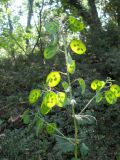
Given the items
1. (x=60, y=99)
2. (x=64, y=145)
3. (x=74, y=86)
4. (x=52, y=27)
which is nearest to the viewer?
(x=52, y=27)

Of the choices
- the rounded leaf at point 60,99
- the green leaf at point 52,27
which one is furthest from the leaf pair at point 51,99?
the green leaf at point 52,27

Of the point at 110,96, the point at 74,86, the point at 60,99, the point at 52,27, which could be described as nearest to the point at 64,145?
the point at 60,99

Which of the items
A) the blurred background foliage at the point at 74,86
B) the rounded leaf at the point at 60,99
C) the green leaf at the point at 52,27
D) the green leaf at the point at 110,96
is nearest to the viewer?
the green leaf at the point at 52,27

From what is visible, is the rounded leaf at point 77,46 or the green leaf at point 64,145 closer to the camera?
the rounded leaf at point 77,46

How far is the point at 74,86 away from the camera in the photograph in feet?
26.3

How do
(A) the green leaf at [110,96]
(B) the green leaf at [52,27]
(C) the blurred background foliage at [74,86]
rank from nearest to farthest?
1. (B) the green leaf at [52,27]
2. (A) the green leaf at [110,96]
3. (C) the blurred background foliage at [74,86]

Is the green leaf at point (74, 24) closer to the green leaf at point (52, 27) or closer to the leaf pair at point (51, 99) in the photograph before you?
the green leaf at point (52, 27)

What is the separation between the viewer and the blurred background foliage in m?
5.18

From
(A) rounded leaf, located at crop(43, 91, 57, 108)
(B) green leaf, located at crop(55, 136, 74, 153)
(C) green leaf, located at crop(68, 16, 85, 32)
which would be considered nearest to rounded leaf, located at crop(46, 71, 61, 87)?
(A) rounded leaf, located at crop(43, 91, 57, 108)

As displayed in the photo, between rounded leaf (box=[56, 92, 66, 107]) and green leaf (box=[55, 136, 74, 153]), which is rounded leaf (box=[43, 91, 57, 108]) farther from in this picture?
green leaf (box=[55, 136, 74, 153])

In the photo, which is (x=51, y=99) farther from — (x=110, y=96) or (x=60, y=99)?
(x=110, y=96)

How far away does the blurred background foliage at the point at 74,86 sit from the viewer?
17.0 ft

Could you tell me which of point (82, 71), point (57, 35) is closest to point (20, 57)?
point (82, 71)

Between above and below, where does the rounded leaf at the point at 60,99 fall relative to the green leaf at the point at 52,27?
below
